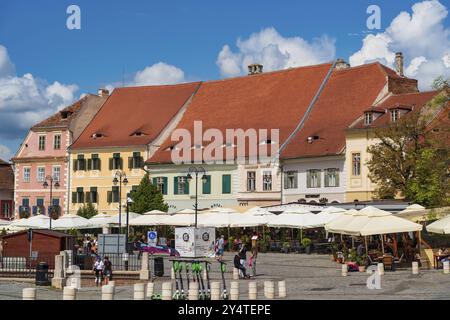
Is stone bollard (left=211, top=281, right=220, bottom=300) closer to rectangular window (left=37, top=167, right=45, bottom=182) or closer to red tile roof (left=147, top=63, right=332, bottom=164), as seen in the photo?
red tile roof (left=147, top=63, right=332, bottom=164)

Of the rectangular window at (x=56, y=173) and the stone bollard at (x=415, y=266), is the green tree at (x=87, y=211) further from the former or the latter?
the stone bollard at (x=415, y=266)

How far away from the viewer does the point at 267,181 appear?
207 ft

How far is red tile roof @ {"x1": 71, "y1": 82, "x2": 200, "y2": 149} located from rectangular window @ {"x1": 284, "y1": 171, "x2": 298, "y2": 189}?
522 inches

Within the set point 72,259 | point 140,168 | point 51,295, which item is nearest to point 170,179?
point 140,168

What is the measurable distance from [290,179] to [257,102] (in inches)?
378

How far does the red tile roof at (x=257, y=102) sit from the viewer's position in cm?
6563

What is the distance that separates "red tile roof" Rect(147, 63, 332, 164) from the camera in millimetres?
65631

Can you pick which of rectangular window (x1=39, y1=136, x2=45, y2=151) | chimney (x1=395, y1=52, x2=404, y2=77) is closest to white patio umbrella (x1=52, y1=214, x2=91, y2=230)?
rectangular window (x1=39, y1=136, x2=45, y2=151)

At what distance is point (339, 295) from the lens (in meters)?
27.8

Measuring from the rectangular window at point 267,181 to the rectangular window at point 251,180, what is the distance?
967 millimetres

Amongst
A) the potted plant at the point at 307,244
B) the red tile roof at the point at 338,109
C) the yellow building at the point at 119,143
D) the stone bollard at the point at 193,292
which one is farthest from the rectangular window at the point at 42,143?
the stone bollard at the point at 193,292

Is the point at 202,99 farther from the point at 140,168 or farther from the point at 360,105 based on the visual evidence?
the point at 360,105

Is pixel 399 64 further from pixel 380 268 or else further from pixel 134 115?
pixel 380 268

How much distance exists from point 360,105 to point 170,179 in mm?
16107
